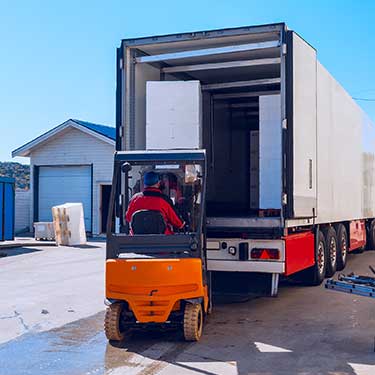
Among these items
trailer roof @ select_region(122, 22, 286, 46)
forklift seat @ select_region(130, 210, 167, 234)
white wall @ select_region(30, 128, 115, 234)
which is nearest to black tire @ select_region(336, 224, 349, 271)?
trailer roof @ select_region(122, 22, 286, 46)

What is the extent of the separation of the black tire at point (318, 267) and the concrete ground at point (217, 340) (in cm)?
21

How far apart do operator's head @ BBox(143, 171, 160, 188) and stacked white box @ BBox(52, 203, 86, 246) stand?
1558cm

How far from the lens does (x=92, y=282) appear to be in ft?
41.5

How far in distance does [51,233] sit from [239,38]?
17.7 metres

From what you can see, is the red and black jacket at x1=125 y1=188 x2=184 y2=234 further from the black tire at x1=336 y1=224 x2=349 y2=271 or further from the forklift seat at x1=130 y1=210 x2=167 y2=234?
the black tire at x1=336 y1=224 x2=349 y2=271

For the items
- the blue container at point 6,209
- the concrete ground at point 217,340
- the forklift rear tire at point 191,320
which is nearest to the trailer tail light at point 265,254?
the concrete ground at point 217,340

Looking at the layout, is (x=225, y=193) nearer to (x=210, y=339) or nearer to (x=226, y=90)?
(x=226, y=90)

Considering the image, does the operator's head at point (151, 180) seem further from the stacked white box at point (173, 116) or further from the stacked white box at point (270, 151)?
the stacked white box at point (270, 151)

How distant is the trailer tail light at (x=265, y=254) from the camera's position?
27.9 feet

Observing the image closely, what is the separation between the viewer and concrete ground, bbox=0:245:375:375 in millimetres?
6312

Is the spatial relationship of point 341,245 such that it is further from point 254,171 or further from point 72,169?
point 72,169

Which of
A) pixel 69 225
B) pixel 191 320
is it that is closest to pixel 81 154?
pixel 69 225

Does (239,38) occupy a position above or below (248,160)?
above

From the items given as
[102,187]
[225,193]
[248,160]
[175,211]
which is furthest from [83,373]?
[102,187]
